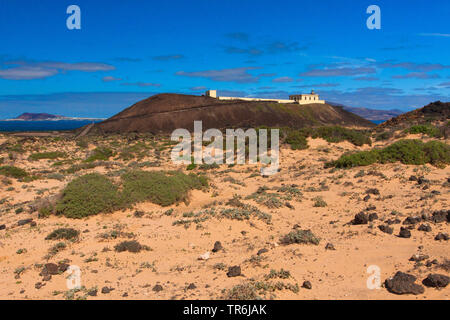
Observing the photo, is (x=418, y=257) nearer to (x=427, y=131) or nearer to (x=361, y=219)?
(x=361, y=219)

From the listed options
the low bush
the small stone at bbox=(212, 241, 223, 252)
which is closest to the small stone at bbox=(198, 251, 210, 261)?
the small stone at bbox=(212, 241, 223, 252)

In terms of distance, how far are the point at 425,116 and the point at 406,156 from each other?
69.6ft

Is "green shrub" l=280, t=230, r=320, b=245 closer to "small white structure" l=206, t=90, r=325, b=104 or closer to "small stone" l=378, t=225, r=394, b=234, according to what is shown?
"small stone" l=378, t=225, r=394, b=234

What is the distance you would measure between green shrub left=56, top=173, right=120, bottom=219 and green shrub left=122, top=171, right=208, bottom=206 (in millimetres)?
443

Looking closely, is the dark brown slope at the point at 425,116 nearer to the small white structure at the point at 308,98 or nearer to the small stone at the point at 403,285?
the small stone at the point at 403,285

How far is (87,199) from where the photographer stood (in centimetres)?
973

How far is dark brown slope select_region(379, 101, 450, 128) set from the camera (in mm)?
30016

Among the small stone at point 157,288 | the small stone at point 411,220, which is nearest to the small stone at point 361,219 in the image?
the small stone at point 411,220

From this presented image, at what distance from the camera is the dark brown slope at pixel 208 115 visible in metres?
46.1

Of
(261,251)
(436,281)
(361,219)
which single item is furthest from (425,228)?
(261,251)

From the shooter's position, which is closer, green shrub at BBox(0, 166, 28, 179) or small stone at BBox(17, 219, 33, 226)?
small stone at BBox(17, 219, 33, 226)
